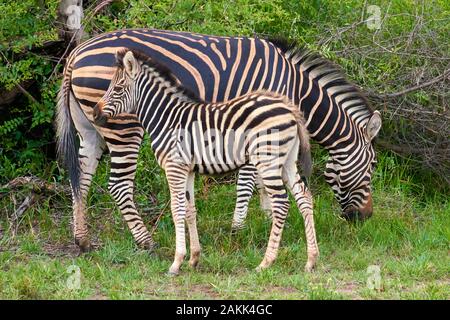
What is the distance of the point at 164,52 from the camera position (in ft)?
26.3

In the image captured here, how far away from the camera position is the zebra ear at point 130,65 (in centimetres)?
723

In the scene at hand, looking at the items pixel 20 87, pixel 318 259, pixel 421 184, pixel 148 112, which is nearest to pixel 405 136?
pixel 421 184

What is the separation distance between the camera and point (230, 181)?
9633 mm

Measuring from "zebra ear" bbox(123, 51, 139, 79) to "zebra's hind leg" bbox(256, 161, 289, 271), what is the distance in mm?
1391

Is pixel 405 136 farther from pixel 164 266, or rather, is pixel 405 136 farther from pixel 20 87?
pixel 20 87

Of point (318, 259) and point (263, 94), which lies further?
point (318, 259)

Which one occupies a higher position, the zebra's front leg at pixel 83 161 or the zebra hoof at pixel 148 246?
the zebra's front leg at pixel 83 161

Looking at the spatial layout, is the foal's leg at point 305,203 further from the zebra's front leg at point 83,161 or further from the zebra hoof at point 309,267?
the zebra's front leg at point 83,161

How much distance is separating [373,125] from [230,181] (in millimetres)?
2021

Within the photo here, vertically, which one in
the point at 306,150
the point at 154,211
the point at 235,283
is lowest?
the point at 154,211

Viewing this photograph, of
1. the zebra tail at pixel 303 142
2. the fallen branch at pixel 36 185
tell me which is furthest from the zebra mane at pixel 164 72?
the fallen branch at pixel 36 185

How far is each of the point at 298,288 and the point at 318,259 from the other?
3.40 feet

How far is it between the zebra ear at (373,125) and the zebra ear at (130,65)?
2.44 meters

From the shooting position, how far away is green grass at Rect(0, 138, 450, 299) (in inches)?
257
